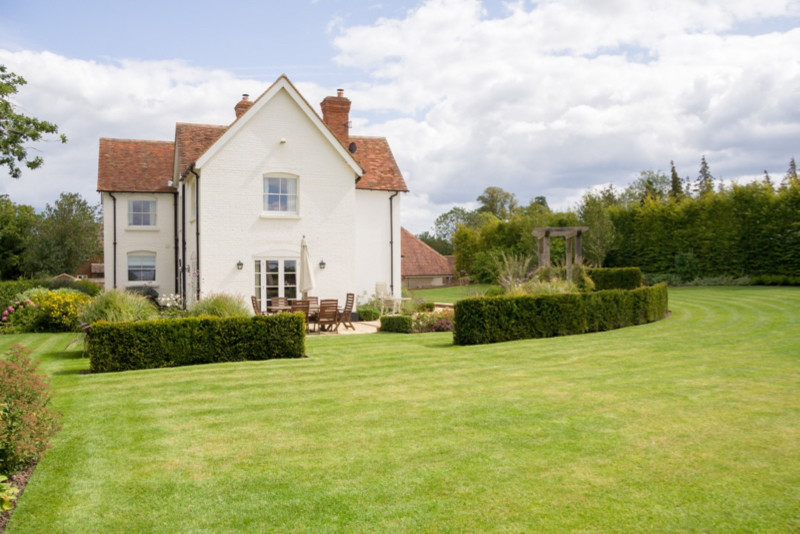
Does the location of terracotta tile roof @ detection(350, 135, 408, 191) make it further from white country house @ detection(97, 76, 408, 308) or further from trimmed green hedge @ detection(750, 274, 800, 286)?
trimmed green hedge @ detection(750, 274, 800, 286)

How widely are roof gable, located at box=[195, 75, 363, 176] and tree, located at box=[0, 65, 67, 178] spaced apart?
4.50m

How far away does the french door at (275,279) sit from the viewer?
2142 centimetres

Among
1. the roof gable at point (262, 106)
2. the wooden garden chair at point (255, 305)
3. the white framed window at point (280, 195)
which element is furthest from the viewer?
the white framed window at point (280, 195)

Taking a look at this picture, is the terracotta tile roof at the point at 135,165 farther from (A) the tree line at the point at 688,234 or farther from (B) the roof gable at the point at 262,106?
(A) the tree line at the point at 688,234

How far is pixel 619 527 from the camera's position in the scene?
4410 mm

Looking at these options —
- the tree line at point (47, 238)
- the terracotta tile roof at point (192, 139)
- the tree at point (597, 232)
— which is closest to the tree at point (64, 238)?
the tree line at point (47, 238)

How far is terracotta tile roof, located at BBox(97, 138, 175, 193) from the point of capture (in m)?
25.8

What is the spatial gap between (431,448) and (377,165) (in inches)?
816

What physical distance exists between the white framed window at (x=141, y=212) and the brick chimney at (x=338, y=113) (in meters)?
8.36

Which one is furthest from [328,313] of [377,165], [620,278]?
Answer: [620,278]

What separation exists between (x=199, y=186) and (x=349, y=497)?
692 inches

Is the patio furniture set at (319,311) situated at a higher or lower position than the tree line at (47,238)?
lower

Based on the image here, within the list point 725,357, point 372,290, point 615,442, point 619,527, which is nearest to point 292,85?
point 372,290

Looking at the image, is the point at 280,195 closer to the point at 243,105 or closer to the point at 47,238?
the point at 243,105
